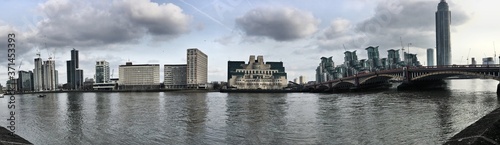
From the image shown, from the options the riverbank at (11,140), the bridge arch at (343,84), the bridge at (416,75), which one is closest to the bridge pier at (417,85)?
the bridge at (416,75)

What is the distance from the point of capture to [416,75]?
12338 centimetres

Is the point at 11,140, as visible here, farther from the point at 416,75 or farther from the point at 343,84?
the point at 343,84

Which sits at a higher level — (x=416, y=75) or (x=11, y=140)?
(x=416, y=75)

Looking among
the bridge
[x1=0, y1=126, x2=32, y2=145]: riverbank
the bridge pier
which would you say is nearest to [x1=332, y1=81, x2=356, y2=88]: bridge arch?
the bridge

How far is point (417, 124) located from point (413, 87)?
116482 millimetres

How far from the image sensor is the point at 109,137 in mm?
31109

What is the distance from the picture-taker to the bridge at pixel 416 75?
91.3 metres

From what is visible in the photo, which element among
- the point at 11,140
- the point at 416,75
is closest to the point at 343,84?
the point at 416,75

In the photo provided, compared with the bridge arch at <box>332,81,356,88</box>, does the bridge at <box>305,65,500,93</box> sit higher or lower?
higher

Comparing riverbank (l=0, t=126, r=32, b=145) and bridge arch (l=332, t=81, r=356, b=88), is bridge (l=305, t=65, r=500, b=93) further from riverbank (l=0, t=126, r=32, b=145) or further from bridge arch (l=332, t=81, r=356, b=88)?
riverbank (l=0, t=126, r=32, b=145)

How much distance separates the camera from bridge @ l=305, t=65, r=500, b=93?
91.3m

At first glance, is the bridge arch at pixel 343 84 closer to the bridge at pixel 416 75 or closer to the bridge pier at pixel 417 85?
the bridge at pixel 416 75

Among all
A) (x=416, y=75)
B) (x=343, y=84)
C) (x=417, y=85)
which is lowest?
(x=417, y=85)

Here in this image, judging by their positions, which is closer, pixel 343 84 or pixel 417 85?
pixel 417 85
